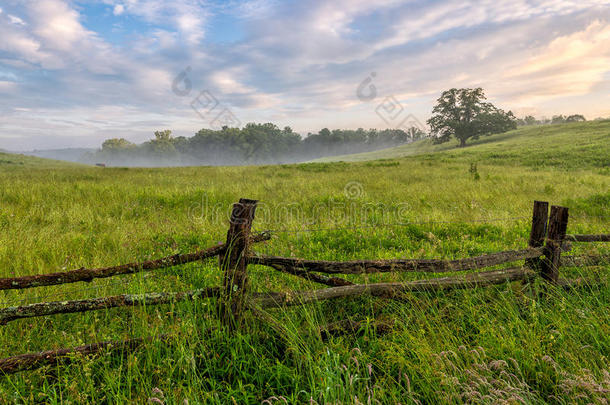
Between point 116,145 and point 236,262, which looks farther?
point 116,145

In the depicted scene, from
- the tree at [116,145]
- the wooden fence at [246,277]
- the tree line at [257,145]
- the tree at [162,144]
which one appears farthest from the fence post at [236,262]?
the tree at [116,145]

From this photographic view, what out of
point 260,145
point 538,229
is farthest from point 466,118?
point 260,145

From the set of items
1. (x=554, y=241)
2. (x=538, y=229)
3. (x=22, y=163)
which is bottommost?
(x=554, y=241)

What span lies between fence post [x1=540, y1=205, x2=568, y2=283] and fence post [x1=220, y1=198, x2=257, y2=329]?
143 inches

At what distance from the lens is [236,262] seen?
299 centimetres

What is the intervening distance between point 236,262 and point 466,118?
261 ft

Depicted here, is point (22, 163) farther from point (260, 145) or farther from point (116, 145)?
point (116, 145)

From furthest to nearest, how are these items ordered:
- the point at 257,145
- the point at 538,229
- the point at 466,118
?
1. the point at 257,145
2. the point at 466,118
3. the point at 538,229

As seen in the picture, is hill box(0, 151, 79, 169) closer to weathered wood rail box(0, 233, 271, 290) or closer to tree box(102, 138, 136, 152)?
weathered wood rail box(0, 233, 271, 290)

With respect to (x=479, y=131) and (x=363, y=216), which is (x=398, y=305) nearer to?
(x=363, y=216)

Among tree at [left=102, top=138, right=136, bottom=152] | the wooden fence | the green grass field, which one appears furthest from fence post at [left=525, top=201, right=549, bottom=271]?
tree at [left=102, top=138, right=136, bottom=152]

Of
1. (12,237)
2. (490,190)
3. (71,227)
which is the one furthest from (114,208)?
(490,190)

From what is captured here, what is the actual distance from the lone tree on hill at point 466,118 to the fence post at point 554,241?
7171cm

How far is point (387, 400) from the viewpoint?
2.40 meters
